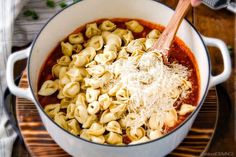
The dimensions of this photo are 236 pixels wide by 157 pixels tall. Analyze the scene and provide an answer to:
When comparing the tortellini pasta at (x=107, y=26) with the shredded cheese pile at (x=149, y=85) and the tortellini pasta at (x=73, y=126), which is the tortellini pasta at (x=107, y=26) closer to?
the shredded cheese pile at (x=149, y=85)

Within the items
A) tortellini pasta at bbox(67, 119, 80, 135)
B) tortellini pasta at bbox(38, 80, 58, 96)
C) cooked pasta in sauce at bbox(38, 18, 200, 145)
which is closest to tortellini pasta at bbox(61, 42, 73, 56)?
cooked pasta in sauce at bbox(38, 18, 200, 145)

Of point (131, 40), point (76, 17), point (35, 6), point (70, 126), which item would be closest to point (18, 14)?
point (35, 6)

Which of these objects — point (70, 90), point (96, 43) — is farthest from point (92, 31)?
point (70, 90)

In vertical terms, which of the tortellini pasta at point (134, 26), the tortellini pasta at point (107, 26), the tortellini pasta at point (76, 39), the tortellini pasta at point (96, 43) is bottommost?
the tortellini pasta at point (76, 39)

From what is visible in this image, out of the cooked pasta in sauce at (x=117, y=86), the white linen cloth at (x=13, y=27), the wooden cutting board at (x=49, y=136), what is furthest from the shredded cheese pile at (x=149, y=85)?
the white linen cloth at (x=13, y=27)

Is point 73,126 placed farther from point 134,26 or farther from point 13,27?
point 13,27

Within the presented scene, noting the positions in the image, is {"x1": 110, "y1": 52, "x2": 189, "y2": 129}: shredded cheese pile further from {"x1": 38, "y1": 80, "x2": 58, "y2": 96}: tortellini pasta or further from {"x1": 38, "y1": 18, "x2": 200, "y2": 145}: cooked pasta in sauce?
{"x1": 38, "y1": 80, "x2": 58, "y2": 96}: tortellini pasta
